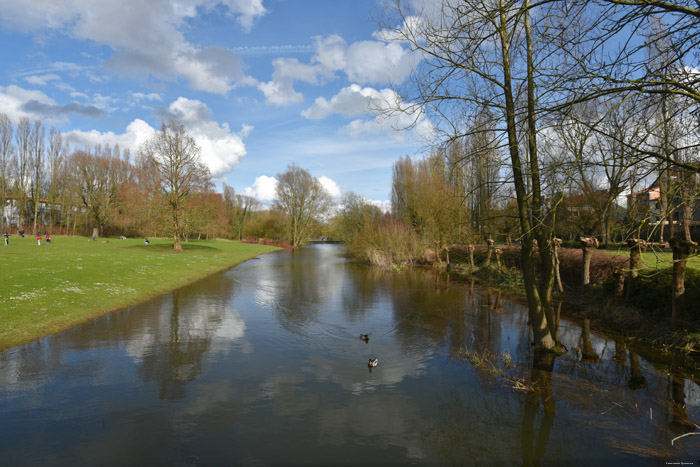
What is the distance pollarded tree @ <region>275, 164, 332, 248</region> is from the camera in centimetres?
5378

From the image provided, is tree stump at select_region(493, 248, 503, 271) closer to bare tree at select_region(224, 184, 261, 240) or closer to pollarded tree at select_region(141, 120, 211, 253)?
pollarded tree at select_region(141, 120, 211, 253)

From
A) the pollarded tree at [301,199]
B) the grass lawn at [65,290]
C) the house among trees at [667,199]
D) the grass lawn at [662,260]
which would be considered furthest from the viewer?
the pollarded tree at [301,199]

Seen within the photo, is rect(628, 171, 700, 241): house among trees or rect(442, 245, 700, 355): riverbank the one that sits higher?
rect(628, 171, 700, 241): house among trees

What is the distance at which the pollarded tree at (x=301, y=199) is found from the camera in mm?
53781

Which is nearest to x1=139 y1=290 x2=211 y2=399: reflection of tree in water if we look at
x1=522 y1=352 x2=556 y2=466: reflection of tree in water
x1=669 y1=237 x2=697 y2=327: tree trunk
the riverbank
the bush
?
x1=522 y1=352 x2=556 y2=466: reflection of tree in water

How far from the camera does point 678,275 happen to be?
7.61 metres

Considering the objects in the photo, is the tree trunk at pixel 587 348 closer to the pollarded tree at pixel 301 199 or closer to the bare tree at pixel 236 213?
the pollarded tree at pixel 301 199

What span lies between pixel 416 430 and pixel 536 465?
4.47 ft

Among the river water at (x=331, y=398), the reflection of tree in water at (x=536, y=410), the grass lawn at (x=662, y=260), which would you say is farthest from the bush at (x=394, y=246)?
the reflection of tree in water at (x=536, y=410)

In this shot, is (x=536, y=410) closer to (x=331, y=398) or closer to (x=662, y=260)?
(x=662, y=260)

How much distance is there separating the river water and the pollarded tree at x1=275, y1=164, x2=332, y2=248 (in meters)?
44.8

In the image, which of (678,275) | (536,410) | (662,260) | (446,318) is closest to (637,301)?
(678,275)

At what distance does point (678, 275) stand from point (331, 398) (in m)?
7.59

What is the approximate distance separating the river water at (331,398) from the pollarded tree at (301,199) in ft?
147
